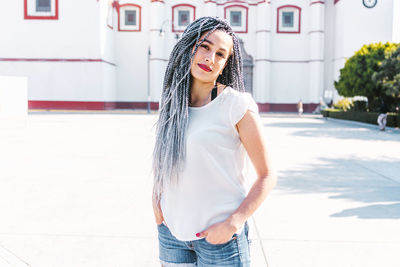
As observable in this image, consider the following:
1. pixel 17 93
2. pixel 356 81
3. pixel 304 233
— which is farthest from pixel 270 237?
pixel 356 81

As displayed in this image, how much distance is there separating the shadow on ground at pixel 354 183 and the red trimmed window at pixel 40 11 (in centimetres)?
3061

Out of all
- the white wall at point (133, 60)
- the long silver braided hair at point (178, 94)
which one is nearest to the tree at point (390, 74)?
the long silver braided hair at point (178, 94)

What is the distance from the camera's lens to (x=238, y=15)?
3778 centimetres

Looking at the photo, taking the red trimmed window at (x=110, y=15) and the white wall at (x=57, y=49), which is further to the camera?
the red trimmed window at (x=110, y=15)

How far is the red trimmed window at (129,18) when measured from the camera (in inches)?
1455

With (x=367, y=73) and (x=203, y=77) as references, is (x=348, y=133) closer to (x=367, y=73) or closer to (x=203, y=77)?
(x=367, y=73)

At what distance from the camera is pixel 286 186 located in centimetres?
630

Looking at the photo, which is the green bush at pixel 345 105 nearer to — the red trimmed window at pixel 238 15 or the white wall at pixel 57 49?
the red trimmed window at pixel 238 15

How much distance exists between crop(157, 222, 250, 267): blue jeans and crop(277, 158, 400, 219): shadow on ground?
3424 millimetres

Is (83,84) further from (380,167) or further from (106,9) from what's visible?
(380,167)

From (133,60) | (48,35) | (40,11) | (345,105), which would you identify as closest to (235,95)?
(345,105)

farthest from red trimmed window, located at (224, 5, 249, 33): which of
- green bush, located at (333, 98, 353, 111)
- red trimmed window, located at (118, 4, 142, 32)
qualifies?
green bush, located at (333, 98, 353, 111)

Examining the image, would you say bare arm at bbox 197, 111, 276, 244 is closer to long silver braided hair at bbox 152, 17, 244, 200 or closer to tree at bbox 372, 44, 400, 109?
long silver braided hair at bbox 152, 17, 244, 200

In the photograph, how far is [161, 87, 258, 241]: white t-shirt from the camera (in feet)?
5.05
